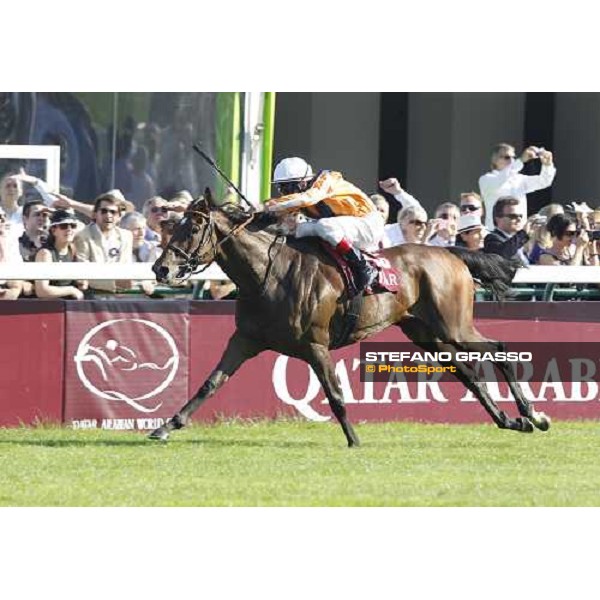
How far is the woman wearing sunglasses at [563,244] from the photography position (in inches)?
650

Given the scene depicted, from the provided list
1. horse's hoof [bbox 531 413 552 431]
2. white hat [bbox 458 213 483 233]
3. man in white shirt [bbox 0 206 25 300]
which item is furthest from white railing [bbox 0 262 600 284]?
horse's hoof [bbox 531 413 552 431]

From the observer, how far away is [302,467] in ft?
40.4

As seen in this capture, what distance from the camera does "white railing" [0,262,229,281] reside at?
14.6 metres

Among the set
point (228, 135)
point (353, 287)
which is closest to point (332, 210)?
point (353, 287)

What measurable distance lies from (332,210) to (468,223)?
2.58 m

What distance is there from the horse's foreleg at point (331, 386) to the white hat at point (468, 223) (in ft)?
10.4

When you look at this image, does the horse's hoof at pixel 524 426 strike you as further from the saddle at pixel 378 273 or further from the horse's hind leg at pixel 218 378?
the horse's hind leg at pixel 218 378

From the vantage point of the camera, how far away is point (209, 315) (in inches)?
599

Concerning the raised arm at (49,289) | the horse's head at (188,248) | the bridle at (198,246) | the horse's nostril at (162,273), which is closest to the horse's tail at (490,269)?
the bridle at (198,246)

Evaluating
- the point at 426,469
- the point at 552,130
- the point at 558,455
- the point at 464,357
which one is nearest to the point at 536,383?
the point at 464,357

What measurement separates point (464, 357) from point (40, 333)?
3575 mm

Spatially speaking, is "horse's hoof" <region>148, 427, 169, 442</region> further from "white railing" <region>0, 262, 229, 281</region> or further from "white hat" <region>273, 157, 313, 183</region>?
"white hat" <region>273, 157, 313, 183</region>

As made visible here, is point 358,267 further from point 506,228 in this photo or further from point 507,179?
point 507,179

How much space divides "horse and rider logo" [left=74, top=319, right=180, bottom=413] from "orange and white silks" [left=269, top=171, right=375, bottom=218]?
188 cm
